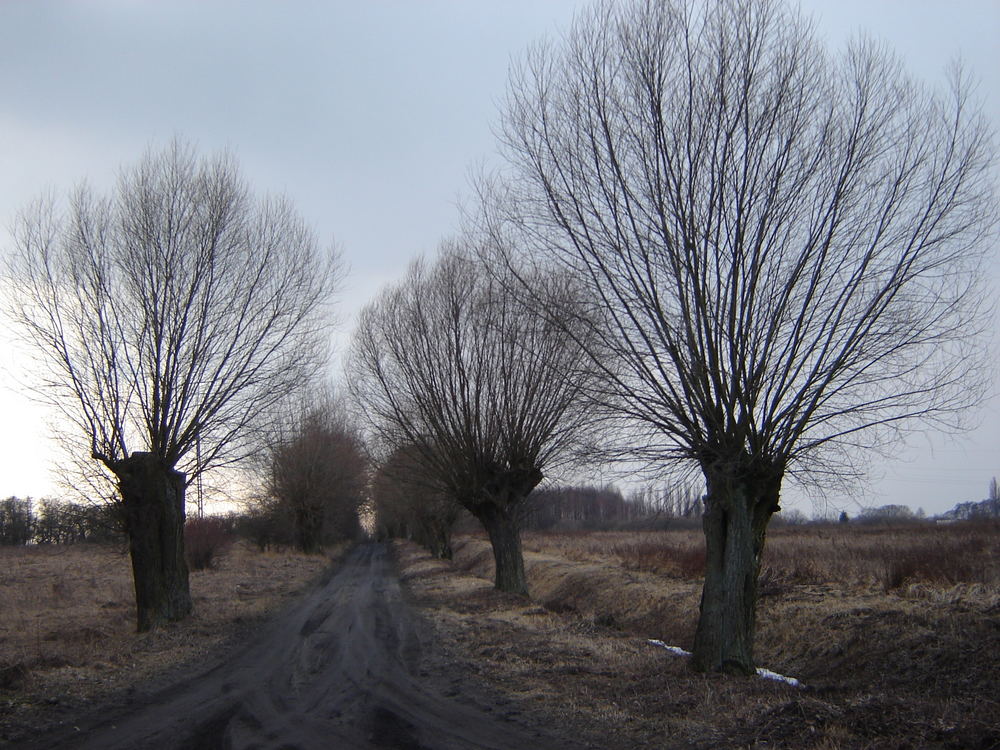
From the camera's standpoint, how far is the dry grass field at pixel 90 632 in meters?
9.08

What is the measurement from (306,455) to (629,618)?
39460 millimetres

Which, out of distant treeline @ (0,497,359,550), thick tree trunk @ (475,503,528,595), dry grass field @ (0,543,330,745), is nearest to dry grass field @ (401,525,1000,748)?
thick tree trunk @ (475,503,528,595)

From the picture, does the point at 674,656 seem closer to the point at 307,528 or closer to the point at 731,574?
the point at 731,574

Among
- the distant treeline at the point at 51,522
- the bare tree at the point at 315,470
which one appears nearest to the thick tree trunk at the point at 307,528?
the bare tree at the point at 315,470

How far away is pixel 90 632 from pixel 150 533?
2.09m

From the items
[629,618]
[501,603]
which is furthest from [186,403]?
[629,618]

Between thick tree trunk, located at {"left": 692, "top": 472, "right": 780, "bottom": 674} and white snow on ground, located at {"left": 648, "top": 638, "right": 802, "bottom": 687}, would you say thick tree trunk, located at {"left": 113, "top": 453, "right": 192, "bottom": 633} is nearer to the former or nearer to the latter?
white snow on ground, located at {"left": 648, "top": 638, "right": 802, "bottom": 687}

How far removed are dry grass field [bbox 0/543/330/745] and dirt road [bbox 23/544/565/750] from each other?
2.53 ft

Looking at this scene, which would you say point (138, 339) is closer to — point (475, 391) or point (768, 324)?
point (475, 391)

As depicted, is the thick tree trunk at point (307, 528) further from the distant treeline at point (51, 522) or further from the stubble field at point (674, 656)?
the stubble field at point (674, 656)

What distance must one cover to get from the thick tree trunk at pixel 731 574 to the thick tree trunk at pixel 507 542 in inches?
485

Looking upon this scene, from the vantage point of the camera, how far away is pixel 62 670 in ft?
33.9

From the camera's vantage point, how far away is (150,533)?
51.0ft

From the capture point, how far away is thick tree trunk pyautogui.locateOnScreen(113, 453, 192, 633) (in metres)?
15.4
